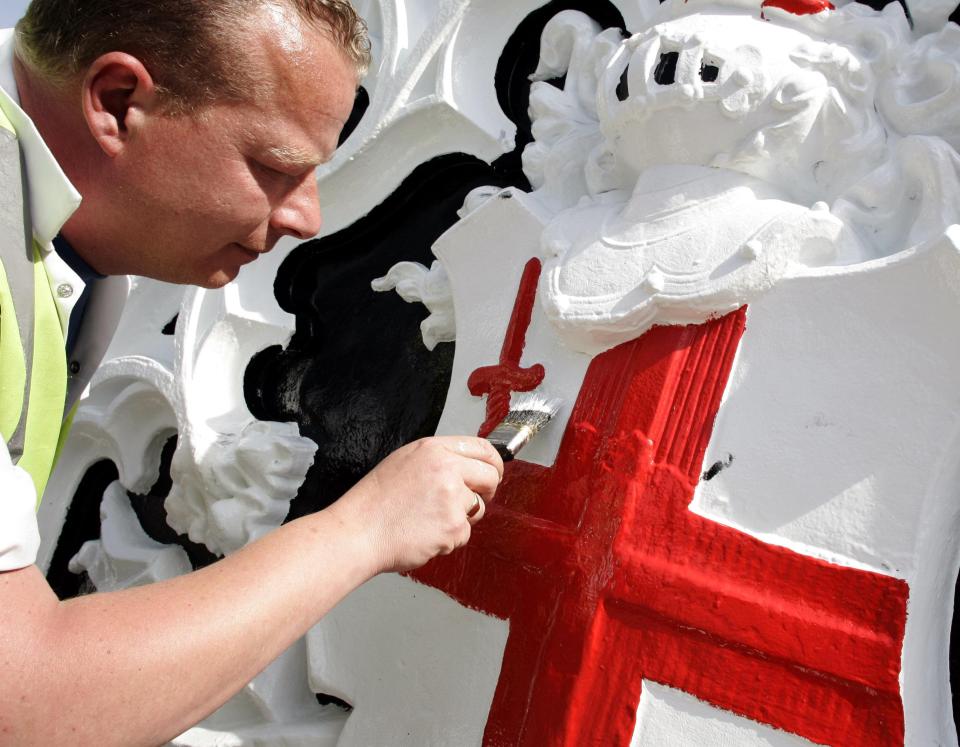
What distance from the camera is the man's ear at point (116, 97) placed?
836 mm

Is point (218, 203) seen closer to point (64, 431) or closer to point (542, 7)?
point (64, 431)

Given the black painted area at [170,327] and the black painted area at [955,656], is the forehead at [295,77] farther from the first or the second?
the black painted area at [170,327]

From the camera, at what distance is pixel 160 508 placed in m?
1.93

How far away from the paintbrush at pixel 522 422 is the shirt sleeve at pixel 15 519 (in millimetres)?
523

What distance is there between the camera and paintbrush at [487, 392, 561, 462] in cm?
109

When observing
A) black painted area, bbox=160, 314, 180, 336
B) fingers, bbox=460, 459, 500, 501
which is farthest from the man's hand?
black painted area, bbox=160, 314, 180, 336

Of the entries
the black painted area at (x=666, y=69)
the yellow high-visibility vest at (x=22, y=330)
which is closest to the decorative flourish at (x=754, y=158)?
the black painted area at (x=666, y=69)

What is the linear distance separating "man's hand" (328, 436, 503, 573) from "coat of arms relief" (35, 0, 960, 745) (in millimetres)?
213

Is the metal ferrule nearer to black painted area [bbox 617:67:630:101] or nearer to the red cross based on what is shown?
the red cross

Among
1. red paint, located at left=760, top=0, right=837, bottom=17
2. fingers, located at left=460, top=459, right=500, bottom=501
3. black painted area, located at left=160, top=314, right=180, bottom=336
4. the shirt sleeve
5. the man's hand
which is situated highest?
red paint, located at left=760, top=0, right=837, bottom=17

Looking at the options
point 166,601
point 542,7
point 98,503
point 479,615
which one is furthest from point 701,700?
point 98,503

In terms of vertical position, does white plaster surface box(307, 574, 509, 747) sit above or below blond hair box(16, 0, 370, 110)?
below

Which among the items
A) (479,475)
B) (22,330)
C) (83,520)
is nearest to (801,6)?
(479,475)

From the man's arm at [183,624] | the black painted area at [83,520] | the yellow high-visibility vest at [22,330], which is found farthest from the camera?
the black painted area at [83,520]
